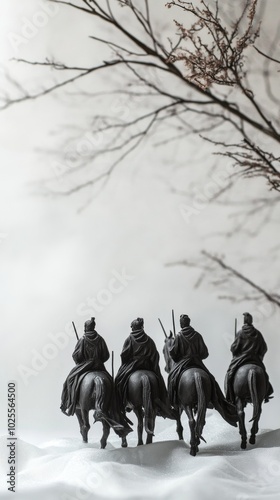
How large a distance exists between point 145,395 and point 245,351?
460 mm

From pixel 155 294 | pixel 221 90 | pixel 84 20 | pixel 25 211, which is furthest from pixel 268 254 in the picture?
pixel 84 20

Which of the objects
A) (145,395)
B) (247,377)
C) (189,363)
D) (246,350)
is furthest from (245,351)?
(145,395)

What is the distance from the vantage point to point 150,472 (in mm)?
3045

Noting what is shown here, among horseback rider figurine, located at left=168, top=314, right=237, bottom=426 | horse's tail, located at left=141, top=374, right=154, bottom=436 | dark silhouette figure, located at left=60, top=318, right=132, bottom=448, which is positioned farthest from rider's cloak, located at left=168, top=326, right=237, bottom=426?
dark silhouette figure, located at left=60, top=318, right=132, bottom=448

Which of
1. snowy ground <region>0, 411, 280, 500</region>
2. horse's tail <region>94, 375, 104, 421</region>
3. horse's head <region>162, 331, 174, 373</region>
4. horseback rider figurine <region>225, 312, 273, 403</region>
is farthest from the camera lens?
horse's head <region>162, 331, 174, 373</region>

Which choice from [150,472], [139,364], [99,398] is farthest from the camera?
[139,364]

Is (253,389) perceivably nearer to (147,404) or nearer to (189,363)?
(189,363)

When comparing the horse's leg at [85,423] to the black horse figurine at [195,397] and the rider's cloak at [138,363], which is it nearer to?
the rider's cloak at [138,363]

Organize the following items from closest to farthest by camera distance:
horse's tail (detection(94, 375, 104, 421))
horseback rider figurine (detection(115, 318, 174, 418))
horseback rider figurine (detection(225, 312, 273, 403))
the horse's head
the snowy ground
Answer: the snowy ground < horse's tail (detection(94, 375, 104, 421)) < horseback rider figurine (detection(115, 318, 174, 418)) < horseback rider figurine (detection(225, 312, 273, 403)) < the horse's head

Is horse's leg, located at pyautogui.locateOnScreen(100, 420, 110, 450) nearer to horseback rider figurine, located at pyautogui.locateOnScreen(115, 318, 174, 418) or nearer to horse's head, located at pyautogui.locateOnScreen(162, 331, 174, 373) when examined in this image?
horseback rider figurine, located at pyautogui.locateOnScreen(115, 318, 174, 418)

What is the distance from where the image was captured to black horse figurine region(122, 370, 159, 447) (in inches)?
126

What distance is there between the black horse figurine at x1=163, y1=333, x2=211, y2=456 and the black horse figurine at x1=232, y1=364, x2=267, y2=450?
16 centimetres

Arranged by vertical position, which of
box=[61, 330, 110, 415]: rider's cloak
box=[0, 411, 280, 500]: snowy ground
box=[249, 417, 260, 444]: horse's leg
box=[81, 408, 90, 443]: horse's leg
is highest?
box=[61, 330, 110, 415]: rider's cloak

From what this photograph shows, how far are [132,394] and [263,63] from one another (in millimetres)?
2088
